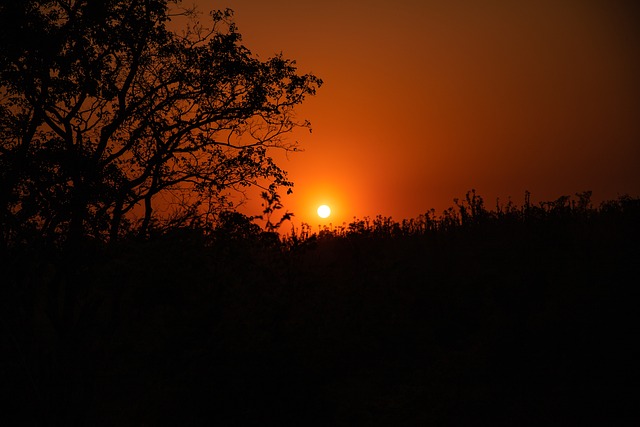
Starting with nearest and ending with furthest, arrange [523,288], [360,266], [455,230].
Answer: [523,288]
[360,266]
[455,230]

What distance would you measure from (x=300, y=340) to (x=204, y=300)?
2383mm

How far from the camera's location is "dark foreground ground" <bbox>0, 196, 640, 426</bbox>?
430 inches

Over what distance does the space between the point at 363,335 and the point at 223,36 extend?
8.65 meters

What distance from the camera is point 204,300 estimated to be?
11.1 metres

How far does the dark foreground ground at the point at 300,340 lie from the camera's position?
35.8ft

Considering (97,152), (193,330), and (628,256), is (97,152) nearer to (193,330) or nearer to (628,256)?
(193,330)

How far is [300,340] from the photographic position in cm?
1230

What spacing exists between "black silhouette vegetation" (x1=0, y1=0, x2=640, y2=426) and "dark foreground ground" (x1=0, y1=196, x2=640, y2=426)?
0.15 ft

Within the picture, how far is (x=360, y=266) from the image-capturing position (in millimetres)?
18812

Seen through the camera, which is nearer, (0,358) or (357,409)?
(0,358)

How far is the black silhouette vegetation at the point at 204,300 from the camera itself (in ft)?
36.1

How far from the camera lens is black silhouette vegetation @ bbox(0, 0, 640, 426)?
433 inches

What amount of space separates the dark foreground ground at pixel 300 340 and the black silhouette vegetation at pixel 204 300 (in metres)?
0.05

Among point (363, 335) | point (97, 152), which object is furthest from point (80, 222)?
point (363, 335)
